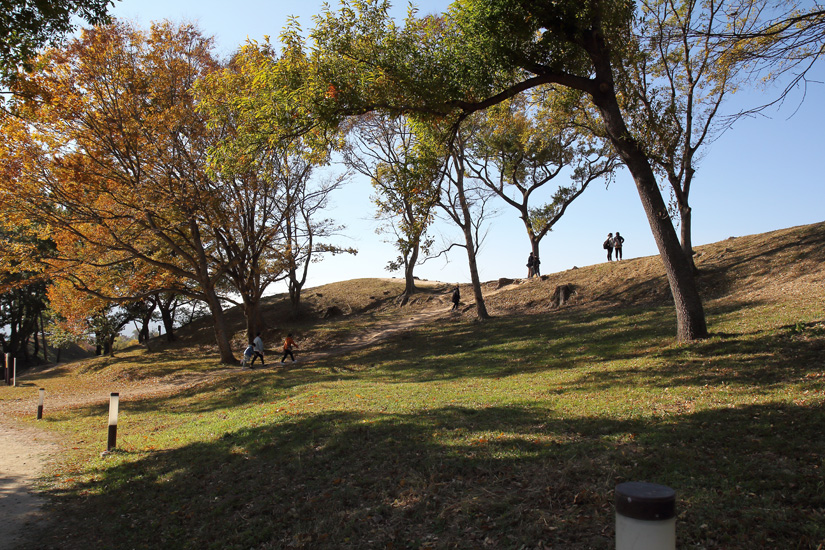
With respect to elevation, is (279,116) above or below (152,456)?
above

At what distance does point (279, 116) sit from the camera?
1098cm

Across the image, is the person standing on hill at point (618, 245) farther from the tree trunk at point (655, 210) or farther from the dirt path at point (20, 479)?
the dirt path at point (20, 479)

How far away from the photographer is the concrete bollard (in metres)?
2.10

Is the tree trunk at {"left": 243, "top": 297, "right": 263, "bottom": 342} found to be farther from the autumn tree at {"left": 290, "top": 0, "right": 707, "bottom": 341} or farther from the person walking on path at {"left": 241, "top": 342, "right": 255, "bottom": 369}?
the autumn tree at {"left": 290, "top": 0, "right": 707, "bottom": 341}

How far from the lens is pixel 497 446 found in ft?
22.3

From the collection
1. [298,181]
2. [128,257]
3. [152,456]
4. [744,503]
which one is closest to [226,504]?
[152,456]

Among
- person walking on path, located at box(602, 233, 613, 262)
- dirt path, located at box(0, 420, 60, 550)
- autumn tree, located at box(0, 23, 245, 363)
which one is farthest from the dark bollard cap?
person walking on path, located at box(602, 233, 613, 262)

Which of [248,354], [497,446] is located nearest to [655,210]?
[497,446]

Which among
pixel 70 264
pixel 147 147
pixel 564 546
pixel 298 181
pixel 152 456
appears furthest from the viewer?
pixel 298 181

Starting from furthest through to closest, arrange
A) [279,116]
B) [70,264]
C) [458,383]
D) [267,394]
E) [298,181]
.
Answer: [298,181]
[70,264]
[267,394]
[458,383]
[279,116]

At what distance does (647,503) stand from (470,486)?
3955mm

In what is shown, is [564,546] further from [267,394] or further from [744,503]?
[267,394]

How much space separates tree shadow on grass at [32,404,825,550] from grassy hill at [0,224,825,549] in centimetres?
3

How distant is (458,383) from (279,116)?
306 inches
